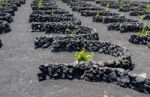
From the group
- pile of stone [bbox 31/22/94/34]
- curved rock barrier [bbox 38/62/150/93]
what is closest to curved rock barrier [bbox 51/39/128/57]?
pile of stone [bbox 31/22/94/34]

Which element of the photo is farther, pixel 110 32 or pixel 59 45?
pixel 110 32

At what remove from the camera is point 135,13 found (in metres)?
60.6

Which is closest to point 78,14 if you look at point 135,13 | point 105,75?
point 135,13

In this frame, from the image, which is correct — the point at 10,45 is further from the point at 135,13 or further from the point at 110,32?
the point at 135,13

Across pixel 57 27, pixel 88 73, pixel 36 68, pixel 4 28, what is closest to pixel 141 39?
pixel 57 27

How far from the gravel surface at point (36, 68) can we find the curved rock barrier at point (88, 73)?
0.42m

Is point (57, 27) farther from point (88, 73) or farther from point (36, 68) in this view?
point (88, 73)

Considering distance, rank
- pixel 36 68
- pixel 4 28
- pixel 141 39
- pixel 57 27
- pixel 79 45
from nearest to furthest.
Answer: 1. pixel 36 68
2. pixel 79 45
3. pixel 141 39
4. pixel 57 27
5. pixel 4 28

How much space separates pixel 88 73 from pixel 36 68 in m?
5.32

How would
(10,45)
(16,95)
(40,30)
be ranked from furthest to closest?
(40,30) → (10,45) → (16,95)

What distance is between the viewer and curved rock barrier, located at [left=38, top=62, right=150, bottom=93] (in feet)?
75.5

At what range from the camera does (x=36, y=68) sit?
90.9 ft

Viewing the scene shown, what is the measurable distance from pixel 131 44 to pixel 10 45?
519 inches

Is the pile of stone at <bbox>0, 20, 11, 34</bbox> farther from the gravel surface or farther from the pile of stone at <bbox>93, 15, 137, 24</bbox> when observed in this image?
the pile of stone at <bbox>93, 15, 137, 24</bbox>
